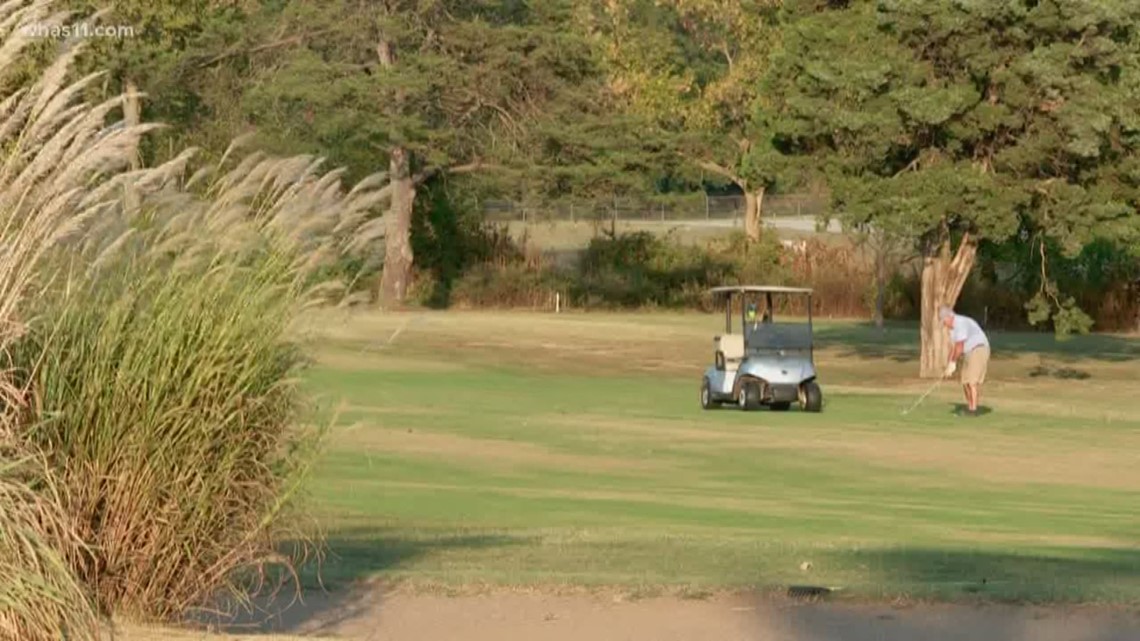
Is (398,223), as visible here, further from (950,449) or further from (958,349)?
(950,449)

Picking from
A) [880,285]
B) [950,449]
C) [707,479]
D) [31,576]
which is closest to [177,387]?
[31,576]

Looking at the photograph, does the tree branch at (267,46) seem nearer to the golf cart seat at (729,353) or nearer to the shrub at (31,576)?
the golf cart seat at (729,353)

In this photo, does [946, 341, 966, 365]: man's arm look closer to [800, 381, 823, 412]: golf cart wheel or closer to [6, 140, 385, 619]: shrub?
[800, 381, 823, 412]: golf cart wheel

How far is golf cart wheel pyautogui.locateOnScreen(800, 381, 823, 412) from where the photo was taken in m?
37.3

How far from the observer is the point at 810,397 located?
1474 inches

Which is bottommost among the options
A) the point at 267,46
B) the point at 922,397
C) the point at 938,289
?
the point at 922,397

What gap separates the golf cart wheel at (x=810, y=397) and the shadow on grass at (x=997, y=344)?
14909mm

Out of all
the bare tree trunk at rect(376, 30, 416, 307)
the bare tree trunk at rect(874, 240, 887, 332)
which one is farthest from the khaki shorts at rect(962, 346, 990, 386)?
the bare tree trunk at rect(376, 30, 416, 307)

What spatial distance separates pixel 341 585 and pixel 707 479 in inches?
462

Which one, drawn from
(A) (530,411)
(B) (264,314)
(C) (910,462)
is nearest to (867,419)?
(A) (530,411)

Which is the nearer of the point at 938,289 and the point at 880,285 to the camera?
the point at 938,289

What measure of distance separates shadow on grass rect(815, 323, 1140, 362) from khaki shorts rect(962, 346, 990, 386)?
14.0 metres

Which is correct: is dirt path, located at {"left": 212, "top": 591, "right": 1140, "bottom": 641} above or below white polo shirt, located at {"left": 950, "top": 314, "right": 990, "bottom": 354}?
below

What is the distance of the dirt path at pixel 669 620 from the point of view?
1311 cm
